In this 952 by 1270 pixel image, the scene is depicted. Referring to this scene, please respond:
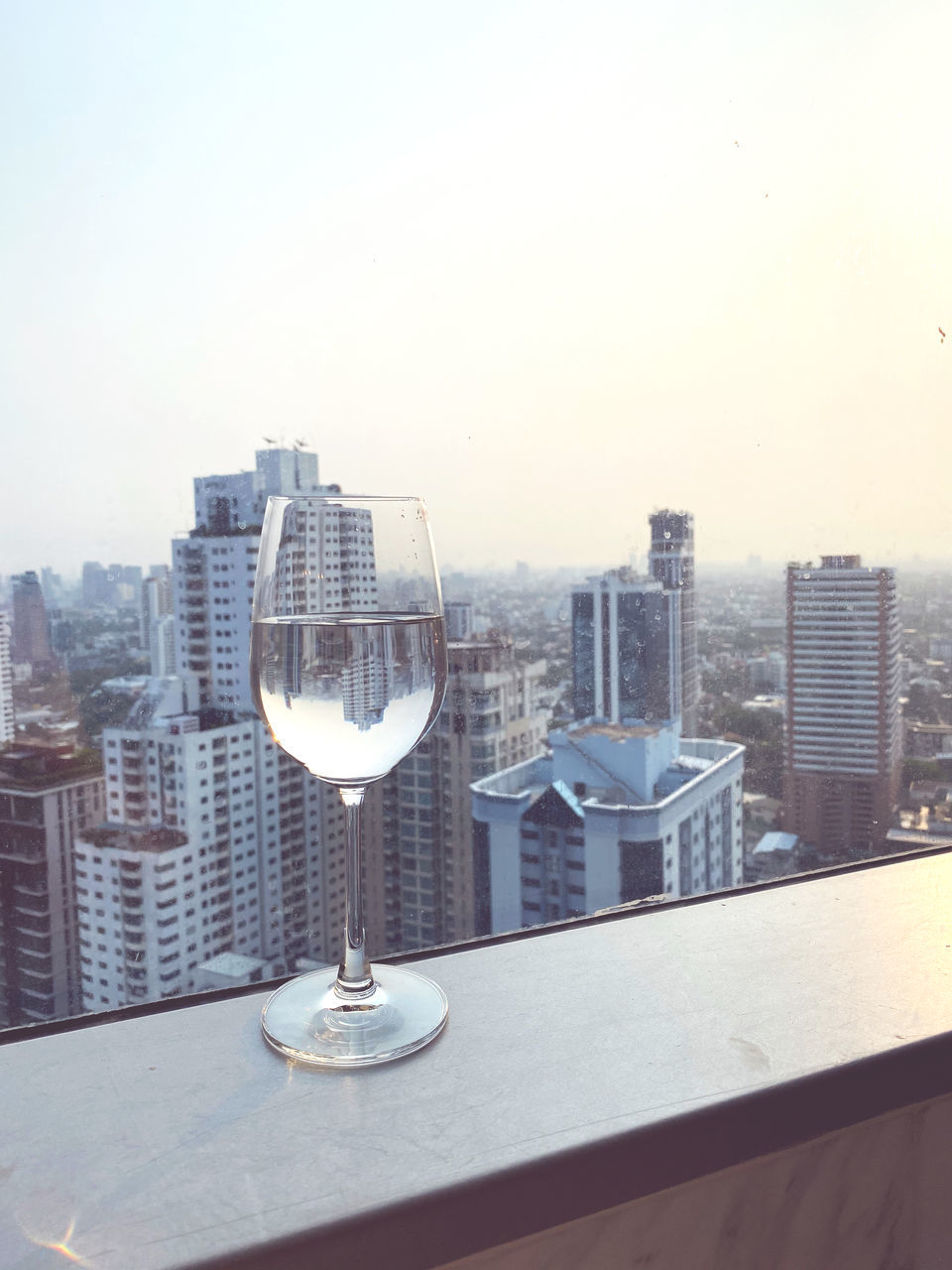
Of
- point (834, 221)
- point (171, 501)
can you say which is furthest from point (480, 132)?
point (171, 501)

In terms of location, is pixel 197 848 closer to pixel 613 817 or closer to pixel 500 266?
pixel 613 817

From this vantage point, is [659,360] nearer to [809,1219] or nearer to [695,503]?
[695,503]

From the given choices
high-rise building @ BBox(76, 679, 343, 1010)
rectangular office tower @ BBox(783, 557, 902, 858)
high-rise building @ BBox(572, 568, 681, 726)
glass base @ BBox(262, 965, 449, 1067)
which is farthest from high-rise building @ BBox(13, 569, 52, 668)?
rectangular office tower @ BBox(783, 557, 902, 858)

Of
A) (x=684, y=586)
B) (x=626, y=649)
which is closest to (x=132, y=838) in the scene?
(x=626, y=649)

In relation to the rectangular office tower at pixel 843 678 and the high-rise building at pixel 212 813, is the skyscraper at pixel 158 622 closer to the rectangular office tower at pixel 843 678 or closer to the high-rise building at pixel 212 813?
the high-rise building at pixel 212 813

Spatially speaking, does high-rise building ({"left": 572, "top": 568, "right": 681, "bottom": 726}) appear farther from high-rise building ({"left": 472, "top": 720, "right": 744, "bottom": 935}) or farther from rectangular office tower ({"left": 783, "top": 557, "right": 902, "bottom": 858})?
rectangular office tower ({"left": 783, "top": 557, "right": 902, "bottom": 858})
